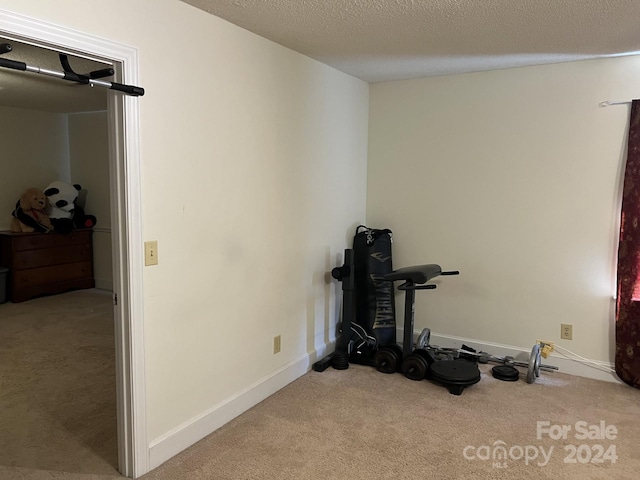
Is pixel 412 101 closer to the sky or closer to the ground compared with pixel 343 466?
closer to the sky

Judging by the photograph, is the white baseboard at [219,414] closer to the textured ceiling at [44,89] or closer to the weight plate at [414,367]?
the weight plate at [414,367]

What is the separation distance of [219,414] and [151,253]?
108 cm

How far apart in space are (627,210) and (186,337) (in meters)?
2.97

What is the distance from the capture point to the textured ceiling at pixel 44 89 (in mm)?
3217

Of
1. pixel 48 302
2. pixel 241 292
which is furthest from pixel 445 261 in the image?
Answer: pixel 48 302

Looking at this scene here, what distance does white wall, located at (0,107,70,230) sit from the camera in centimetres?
600

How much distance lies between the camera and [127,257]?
7.40 ft

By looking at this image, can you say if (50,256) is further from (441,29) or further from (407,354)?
(441,29)

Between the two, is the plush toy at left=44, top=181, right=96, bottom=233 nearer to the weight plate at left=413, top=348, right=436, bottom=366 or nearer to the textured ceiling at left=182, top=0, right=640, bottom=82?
the textured ceiling at left=182, top=0, right=640, bottom=82

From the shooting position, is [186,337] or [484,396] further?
[484,396]

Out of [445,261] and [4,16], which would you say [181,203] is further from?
[445,261]

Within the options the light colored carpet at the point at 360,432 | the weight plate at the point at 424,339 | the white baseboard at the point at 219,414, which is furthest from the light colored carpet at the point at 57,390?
the weight plate at the point at 424,339

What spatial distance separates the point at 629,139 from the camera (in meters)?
3.32

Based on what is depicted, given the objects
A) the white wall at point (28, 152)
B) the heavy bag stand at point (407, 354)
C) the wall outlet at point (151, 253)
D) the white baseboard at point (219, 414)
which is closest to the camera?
the wall outlet at point (151, 253)
